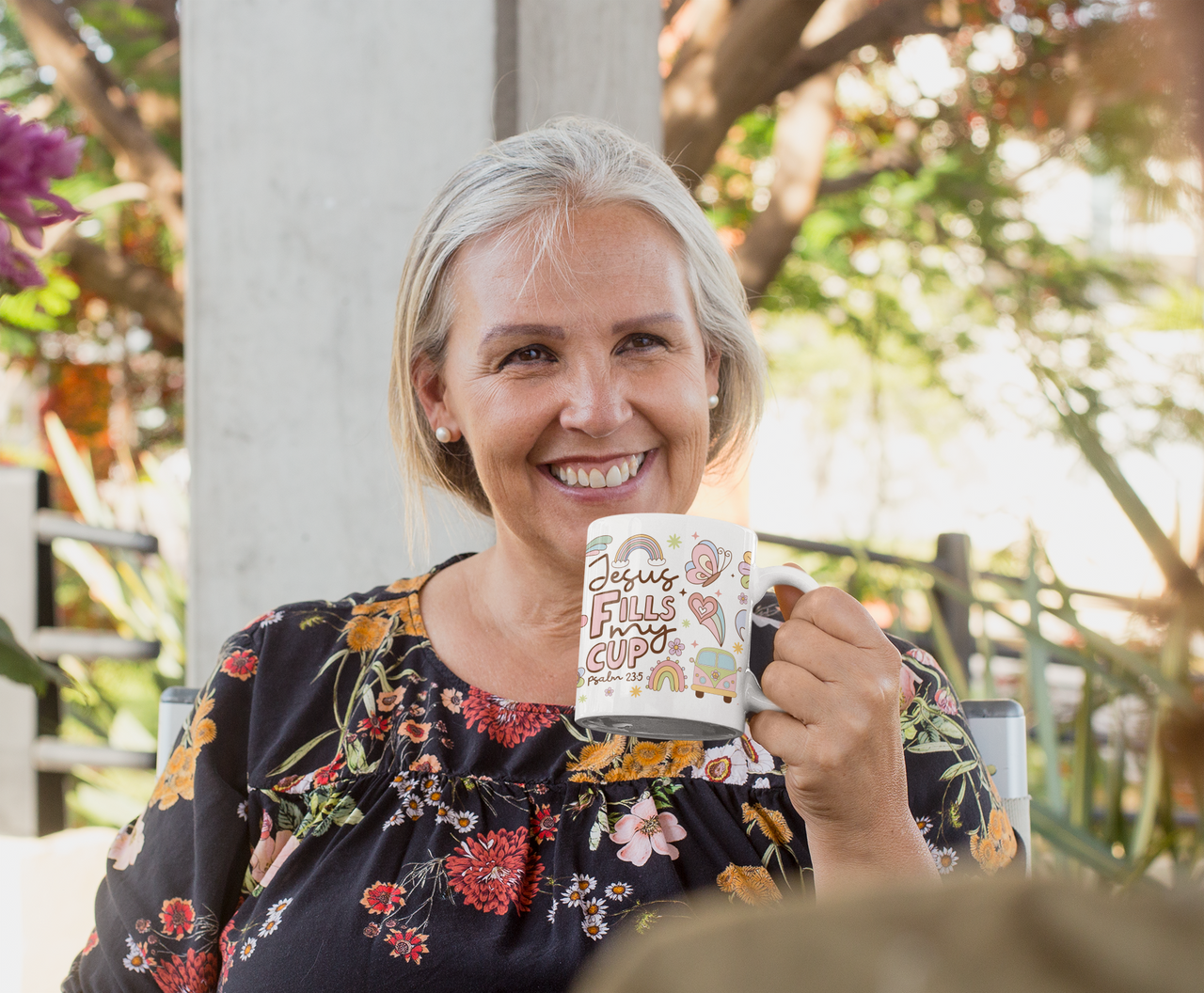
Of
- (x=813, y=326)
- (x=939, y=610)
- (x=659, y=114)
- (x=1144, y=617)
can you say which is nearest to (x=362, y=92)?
(x=659, y=114)

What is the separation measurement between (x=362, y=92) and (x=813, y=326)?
1009 cm

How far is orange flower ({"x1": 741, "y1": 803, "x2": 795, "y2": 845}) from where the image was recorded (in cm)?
147

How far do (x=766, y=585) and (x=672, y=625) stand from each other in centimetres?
13

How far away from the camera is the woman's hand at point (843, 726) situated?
1151mm

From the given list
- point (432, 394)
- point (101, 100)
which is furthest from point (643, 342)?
point (101, 100)

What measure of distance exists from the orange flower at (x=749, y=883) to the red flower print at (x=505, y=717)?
13.0 inches

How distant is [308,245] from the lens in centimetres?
269

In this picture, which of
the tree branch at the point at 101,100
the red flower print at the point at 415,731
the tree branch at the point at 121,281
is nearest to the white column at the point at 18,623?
the tree branch at the point at 101,100

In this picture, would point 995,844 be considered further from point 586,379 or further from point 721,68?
point 721,68

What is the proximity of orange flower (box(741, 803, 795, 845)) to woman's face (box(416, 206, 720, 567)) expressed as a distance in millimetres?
433

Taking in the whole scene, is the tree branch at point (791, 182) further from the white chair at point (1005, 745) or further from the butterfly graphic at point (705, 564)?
the butterfly graphic at point (705, 564)

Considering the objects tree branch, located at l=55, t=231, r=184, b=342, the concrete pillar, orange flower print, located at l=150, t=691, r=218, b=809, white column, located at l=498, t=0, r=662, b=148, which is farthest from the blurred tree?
tree branch, located at l=55, t=231, r=184, b=342

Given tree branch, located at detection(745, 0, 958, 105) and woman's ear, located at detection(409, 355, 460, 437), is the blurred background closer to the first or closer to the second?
tree branch, located at detection(745, 0, 958, 105)

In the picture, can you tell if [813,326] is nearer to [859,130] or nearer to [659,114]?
[859,130]
